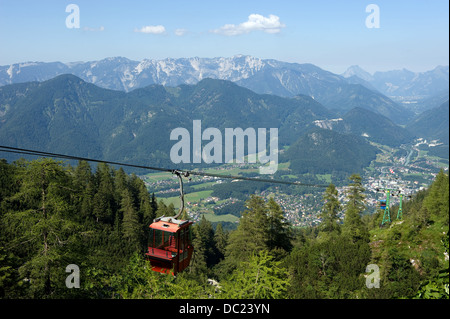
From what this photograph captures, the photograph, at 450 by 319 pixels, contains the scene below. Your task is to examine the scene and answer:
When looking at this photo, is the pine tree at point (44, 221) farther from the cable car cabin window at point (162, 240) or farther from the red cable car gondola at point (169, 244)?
the red cable car gondola at point (169, 244)

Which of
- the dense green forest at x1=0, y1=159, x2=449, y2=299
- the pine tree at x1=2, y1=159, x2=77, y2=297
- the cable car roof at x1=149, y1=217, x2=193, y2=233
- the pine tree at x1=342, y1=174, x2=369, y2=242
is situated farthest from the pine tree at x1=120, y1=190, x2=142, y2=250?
the cable car roof at x1=149, y1=217, x2=193, y2=233

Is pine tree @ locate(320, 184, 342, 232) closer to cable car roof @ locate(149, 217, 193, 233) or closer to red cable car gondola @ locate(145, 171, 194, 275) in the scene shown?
red cable car gondola @ locate(145, 171, 194, 275)

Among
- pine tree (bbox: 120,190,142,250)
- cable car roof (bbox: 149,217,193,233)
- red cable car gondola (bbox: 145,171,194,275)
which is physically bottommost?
pine tree (bbox: 120,190,142,250)

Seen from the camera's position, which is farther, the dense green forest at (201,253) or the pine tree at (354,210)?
the pine tree at (354,210)

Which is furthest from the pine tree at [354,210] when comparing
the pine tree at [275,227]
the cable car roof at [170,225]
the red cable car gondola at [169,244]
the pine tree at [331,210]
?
the cable car roof at [170,225]

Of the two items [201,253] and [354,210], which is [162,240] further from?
[201,253]

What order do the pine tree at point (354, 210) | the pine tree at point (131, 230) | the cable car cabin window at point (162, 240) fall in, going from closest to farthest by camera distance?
the cable car cabin window at point (162, 240), the pine tree at point (354, 210), the pine tree at point (131, 230)
